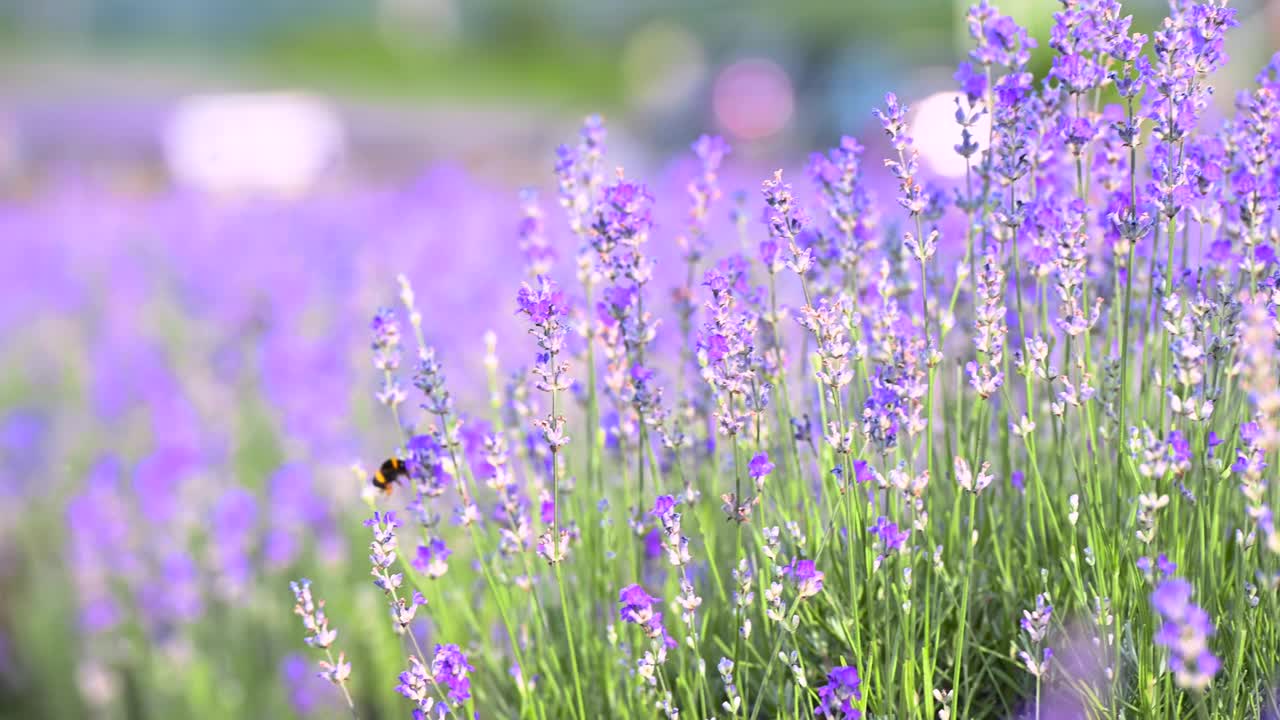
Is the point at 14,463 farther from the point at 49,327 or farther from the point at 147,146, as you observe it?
the point at 147,146

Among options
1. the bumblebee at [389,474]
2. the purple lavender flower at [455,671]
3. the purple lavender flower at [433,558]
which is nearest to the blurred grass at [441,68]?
the bumblebee at [389,474]

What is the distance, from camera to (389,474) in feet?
6.76

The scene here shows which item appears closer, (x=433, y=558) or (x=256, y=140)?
(x=433, y=558)

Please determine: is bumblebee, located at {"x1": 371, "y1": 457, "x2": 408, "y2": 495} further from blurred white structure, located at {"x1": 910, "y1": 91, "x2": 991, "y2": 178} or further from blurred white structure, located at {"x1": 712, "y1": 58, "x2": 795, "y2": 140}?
blurred white structure, located at {"x1": 712, "y1": 58, "x2": 795, "y2": 140}

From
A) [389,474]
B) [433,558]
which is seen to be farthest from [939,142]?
[433,558]

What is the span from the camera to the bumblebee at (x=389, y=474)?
2.04 meters

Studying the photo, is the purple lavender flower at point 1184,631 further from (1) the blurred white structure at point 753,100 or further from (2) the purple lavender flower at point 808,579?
(1) the blurred white structure at point 753,100

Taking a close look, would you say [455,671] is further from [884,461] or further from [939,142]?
[939,142]

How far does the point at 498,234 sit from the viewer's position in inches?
219

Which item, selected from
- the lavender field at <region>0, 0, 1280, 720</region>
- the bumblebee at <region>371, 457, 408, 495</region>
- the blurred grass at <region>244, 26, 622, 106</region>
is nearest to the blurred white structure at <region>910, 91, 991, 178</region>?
the lavender field at <region>0, 0, 1280, 720</region>

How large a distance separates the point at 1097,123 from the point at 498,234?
156 inches

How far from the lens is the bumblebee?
2035 mm

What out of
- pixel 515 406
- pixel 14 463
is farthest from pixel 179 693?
pixel 515 406

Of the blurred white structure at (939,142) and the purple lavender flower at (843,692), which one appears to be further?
the blurred white structure at (939,142)
